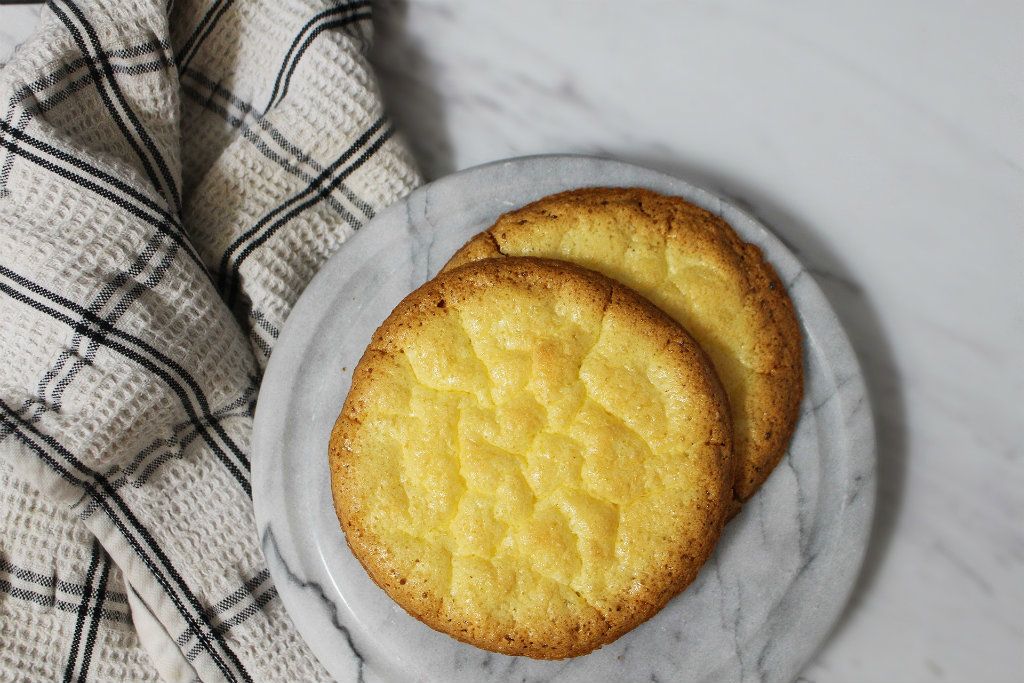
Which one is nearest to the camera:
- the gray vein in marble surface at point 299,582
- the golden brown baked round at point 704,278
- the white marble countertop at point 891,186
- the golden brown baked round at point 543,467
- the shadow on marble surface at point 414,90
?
the golden brown baked round at point 543,467

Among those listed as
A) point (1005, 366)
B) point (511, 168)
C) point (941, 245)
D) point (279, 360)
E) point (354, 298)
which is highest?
point (941, 245)

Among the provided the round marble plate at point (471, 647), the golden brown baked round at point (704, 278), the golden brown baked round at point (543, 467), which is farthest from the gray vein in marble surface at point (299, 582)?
the golden brown baked round at point (704, 278)

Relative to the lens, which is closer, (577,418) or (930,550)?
(577,418)

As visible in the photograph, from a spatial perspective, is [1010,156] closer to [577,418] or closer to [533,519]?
[577,418]

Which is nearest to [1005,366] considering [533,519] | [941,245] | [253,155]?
[941,245]

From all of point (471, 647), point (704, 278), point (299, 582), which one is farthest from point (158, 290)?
point (704, 278)

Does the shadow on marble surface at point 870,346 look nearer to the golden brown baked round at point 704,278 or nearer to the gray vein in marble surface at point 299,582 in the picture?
the golden brown baked round at point 704,278
